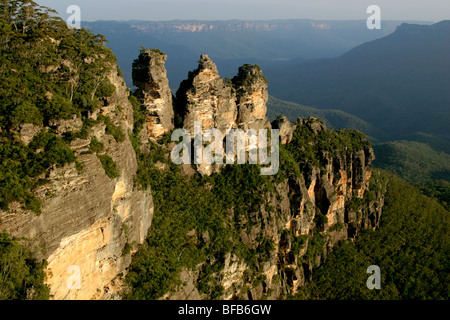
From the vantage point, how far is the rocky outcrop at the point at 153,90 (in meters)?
35.8

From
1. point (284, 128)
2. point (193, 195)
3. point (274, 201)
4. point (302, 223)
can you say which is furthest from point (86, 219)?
point (284, 128)

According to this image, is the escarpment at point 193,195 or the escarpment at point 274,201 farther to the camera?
the escarpment at point 274,201

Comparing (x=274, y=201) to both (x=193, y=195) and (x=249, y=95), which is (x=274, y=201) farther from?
(x=249, y=95)

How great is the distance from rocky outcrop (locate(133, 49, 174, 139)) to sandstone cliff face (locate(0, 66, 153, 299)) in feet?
26.1

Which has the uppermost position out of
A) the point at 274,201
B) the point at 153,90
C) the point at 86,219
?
the point at 153,90

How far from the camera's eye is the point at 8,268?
59.6ft

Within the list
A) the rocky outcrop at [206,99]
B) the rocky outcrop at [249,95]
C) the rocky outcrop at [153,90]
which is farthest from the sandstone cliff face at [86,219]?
the rocky outcrop at [249,95]

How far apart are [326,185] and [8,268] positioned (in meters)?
39.6

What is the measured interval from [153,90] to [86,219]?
1759 centimetres

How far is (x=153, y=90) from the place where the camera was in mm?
36500

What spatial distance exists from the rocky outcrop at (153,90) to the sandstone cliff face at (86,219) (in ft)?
26.1

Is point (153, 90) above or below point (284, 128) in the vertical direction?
above

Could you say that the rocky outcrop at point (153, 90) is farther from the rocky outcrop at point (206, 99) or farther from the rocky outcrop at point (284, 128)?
the rocky outcrop at point (284, 128)
